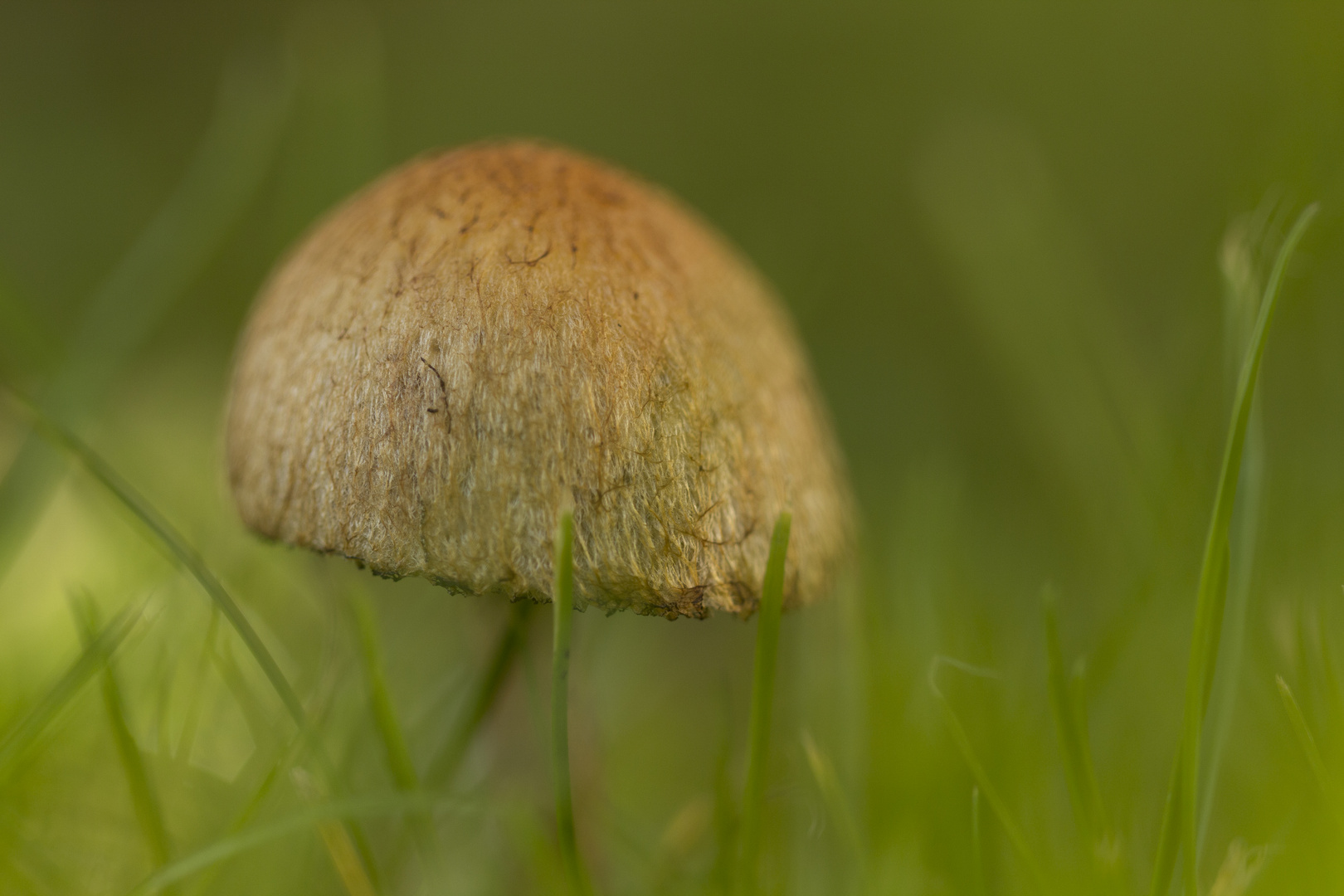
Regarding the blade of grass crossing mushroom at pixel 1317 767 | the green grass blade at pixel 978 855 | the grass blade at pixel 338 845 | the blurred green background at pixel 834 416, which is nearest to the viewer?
the blade of grass crossing mushroom at pixel 1317 767

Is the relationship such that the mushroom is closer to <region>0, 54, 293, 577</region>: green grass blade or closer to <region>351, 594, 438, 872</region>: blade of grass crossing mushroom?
<region>351, 594, 438, 872</region>: blade of grass crossing mushroom

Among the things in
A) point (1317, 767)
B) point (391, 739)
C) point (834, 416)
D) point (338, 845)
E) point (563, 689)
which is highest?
point (834, 416)

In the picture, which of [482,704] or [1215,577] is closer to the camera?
[1215,577]

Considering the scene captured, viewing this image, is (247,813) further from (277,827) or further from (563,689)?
(563,689)

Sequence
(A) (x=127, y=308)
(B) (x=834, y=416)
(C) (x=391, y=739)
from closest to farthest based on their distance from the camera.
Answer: (C) (x=391, y=739), (A) (x=127, y=308), (B) (x=834, y=416)

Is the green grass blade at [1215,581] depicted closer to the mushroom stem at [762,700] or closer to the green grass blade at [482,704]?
the mushroom stem at [762,700]

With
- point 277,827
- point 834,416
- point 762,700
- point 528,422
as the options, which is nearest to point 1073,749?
point 762,700

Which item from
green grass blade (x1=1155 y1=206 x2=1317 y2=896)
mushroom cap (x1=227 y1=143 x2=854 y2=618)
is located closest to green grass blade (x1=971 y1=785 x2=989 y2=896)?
green grass blade (x1=1155 y1=206 x2=1317 y2=896)

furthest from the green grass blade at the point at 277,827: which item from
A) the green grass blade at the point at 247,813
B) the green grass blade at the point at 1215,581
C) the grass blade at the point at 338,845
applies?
the green grass blade at the point at 1215,581
